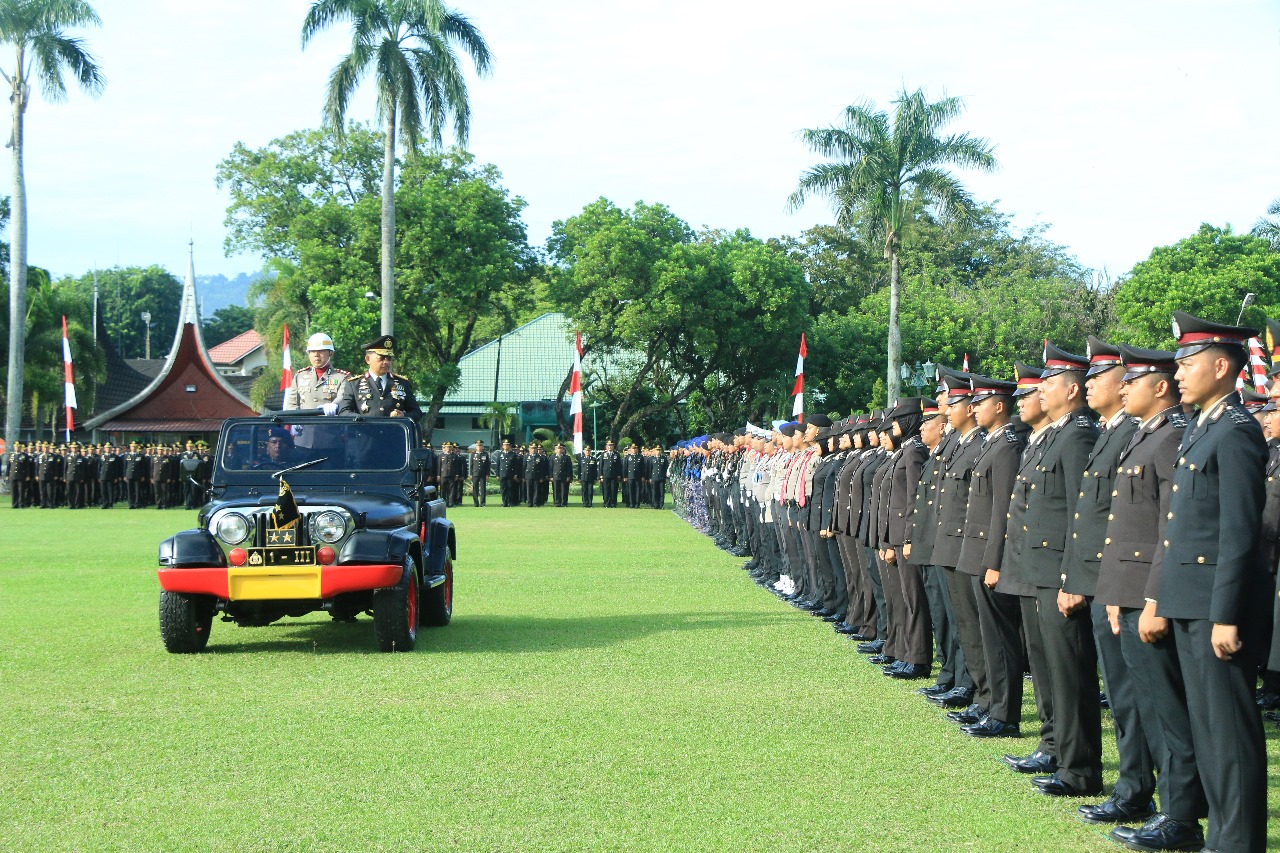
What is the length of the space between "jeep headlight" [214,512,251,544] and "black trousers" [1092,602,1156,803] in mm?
6510

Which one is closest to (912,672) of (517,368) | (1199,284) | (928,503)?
(928,503)

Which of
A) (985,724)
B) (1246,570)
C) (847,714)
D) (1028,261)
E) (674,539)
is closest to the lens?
(1246,570)

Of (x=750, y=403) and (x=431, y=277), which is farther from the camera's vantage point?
(x=750, y=403)

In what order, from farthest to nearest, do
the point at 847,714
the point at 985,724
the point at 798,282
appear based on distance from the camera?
the point at 798,282 < the point at 847,714 < the point at 985,724

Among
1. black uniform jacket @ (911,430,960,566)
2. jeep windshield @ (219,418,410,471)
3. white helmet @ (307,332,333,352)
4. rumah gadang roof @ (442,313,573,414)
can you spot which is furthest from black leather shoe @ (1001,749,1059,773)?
rumah gadang roof @ (442,313,573,414)

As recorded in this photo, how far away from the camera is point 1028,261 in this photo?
6700cm

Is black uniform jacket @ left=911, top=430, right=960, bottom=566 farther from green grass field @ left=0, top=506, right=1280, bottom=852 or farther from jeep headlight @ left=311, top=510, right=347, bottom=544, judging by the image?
jeep headlight @ left=311, top=510, right=347, bottom=544

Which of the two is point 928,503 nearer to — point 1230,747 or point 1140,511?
point 1140,511

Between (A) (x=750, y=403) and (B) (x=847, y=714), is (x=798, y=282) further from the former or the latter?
(B) (x=847, y=714)

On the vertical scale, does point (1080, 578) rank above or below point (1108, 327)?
below

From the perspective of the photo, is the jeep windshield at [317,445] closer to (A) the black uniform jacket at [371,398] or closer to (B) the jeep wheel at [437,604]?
(A) the black uniform jacket at [371,398]

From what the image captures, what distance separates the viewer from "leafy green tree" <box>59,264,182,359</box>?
107438 mm

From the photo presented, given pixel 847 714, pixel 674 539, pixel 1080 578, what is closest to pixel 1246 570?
pixel 1080 578

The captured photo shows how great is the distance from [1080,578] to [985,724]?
186 centimetres
